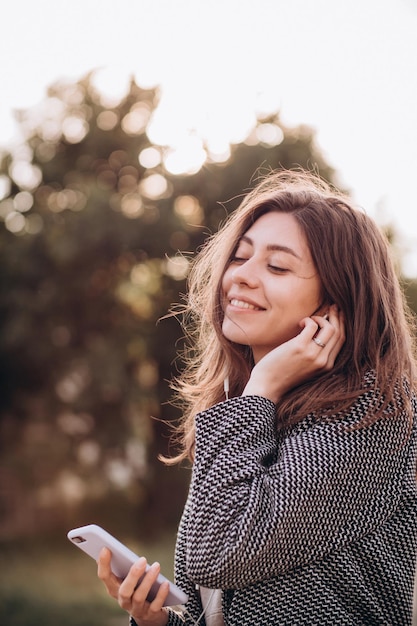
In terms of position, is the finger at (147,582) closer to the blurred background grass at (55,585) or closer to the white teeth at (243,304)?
the white teeth at (243,304)

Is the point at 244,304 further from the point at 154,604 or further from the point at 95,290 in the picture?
the point at 95,290

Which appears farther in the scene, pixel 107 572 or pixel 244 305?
pixel 244 305

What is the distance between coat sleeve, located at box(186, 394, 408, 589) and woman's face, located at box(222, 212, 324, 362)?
1.24 feet

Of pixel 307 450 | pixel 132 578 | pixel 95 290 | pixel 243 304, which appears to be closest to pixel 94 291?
pixel 95 290

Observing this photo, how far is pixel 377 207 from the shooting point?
1512cm

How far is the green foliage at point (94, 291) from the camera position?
17266 mm

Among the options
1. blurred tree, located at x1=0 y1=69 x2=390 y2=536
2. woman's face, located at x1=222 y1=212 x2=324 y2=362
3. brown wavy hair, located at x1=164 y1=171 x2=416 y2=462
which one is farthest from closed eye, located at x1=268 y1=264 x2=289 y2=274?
blurred tree, located at x1=0 y1=69 x2=390 y2=536

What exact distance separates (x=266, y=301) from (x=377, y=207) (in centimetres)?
1327

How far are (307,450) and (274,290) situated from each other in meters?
0.63

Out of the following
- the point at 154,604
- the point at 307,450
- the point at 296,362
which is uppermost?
the point at 296,362

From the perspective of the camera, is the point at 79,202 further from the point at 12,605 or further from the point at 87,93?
the point at 12,605

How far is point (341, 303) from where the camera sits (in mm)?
2512

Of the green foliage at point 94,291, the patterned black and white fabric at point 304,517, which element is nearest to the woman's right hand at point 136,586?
the patterned black and white fabric at point 304,517

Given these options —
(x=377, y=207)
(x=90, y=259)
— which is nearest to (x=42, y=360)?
(x=90, y=259)
